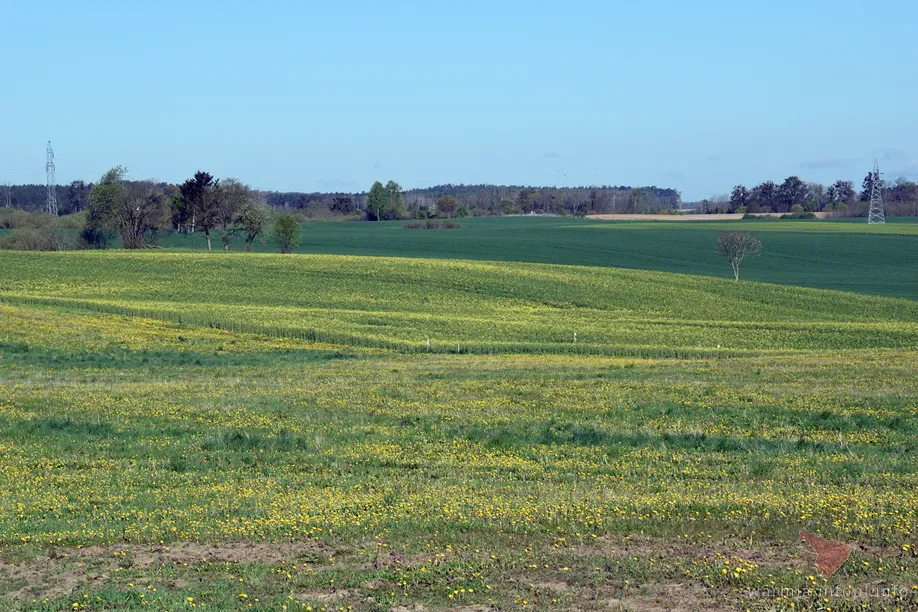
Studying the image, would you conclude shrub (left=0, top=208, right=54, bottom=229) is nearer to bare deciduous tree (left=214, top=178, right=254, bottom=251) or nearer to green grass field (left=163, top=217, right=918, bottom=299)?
green grass field (left=163, top=217, right=918, bottom=299)

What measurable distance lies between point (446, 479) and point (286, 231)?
80.2 meters

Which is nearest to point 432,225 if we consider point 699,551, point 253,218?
point 253,218

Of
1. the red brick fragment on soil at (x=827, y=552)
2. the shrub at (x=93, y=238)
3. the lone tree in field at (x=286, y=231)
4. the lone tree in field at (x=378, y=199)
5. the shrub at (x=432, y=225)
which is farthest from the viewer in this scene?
the lone tree in field at (x=378, y=199)

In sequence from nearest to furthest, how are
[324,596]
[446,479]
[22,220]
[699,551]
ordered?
[324,596] → [699,551] → [446,479] → [22,220]

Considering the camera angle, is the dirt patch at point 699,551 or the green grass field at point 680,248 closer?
the dirt patch at point 699,551

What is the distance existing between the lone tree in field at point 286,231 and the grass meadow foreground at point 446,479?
55.8 metres

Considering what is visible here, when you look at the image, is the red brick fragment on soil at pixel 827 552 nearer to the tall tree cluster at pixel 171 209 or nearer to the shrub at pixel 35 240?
the tall tree cluster at pixel 171 209

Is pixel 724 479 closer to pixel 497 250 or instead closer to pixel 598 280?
pixel 598 280

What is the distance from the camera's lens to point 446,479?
41.9ft

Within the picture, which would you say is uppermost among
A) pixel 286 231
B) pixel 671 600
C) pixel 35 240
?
pixel 286 231

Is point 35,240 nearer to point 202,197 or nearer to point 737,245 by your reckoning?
point 202,197

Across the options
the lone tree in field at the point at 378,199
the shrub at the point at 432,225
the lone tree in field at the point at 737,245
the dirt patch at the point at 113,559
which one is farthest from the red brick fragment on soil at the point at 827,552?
the lone tree in field at the point at 378,199

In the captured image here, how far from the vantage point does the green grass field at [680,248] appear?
85.8 metres

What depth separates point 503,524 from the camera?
1008cm
